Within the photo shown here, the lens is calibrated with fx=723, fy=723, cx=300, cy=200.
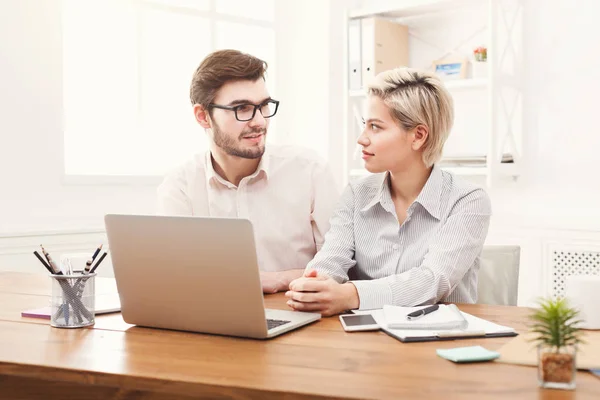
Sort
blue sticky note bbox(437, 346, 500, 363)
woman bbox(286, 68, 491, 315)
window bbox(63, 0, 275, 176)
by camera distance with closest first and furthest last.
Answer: blue sticky note bbox(437, 346, 500, 363) < woman bbox(286, 68, 491, 315) < window bbox(63, 0, 275, 176)

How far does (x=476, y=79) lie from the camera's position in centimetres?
336

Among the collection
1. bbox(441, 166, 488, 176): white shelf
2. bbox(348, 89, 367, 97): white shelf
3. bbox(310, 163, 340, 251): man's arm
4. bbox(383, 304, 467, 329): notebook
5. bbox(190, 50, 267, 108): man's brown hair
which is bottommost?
bbox(383, 304, 467, 329): notebook

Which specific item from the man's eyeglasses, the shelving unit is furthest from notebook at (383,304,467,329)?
the shelving unit

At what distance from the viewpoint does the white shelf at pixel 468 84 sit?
3332 mm

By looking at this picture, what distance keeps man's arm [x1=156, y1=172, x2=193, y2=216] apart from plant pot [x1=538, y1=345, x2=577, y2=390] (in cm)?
141

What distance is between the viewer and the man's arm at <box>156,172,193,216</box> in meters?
2.25

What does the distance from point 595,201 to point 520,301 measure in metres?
0.58

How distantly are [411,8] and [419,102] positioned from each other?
184 centimetres

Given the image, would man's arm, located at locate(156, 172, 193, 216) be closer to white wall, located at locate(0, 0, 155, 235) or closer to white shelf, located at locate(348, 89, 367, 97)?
white wall, located at locate(0, 0, 155, 235)

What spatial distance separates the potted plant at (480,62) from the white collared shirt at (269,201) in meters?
1.42

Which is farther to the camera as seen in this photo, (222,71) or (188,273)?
(222,71)

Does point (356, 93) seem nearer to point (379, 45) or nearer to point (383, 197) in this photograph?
point (379, 45)

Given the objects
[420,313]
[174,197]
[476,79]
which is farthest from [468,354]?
[476,79]

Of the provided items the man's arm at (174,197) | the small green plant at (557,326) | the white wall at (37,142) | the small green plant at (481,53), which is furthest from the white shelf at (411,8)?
the small green plant at (557,326)
